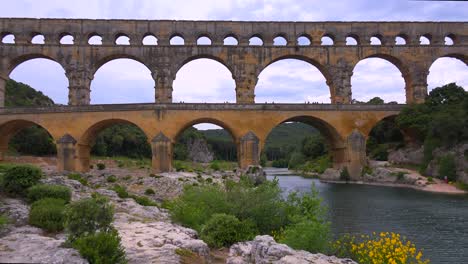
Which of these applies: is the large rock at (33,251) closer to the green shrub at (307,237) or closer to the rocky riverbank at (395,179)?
the green shrub at (307,237)

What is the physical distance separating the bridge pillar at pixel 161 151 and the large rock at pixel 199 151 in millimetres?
42790

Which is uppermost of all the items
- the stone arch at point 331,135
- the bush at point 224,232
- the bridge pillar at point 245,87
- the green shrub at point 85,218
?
the bridge pillar at point 245,87

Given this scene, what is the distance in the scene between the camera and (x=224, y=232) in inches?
403

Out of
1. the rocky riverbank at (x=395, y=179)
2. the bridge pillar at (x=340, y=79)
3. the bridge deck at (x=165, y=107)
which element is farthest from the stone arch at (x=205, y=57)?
the rocky riverbank at (x=395, y=179)

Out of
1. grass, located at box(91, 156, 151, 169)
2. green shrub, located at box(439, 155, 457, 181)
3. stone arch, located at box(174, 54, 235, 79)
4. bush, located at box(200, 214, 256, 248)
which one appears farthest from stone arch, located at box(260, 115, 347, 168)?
bush, located at box(200, 214, 256, 248)

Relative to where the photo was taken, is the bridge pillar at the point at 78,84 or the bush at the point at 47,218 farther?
the bridge pillar at the point at 78,84

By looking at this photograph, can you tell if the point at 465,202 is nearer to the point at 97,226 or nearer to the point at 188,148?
the point at 97,226

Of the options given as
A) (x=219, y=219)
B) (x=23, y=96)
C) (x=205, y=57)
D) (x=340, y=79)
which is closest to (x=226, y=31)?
(x=205, y=57)

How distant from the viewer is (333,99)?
37281 millimetres

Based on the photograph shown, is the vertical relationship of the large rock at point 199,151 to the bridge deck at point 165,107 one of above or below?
below

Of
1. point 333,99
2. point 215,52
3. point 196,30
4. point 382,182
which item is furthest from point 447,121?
point 196,30

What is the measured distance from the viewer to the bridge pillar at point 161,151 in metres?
30.6

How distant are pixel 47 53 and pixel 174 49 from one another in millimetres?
11668

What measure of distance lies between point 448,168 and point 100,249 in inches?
1192
